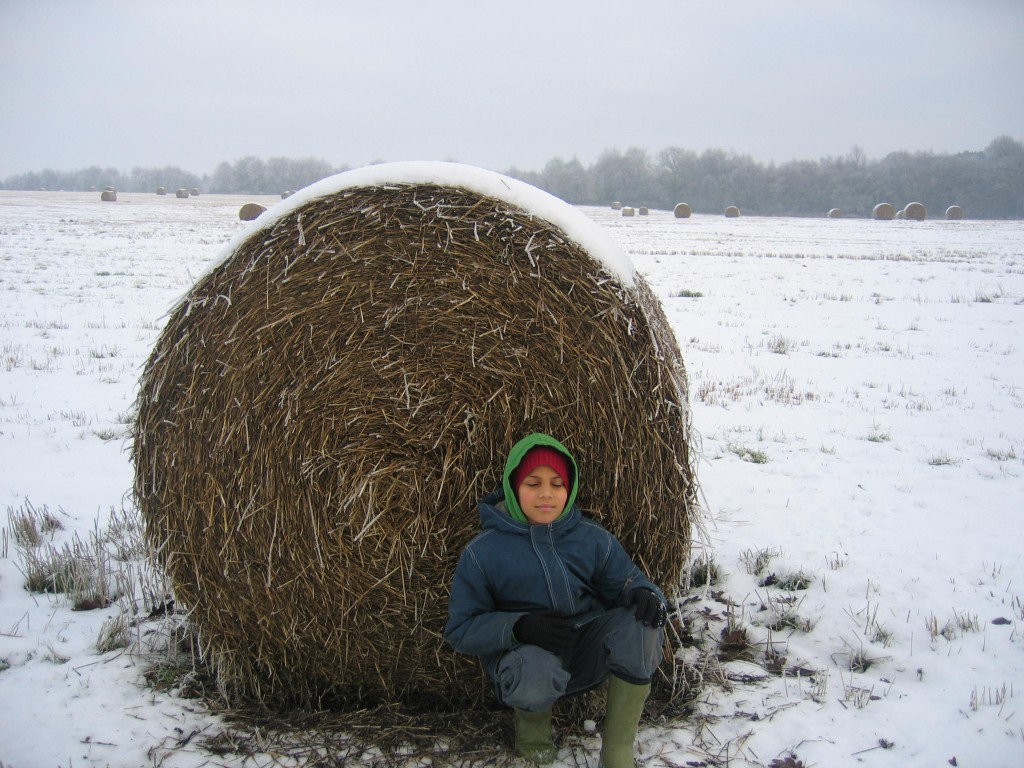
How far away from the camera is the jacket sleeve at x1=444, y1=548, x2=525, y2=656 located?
2.49 metres

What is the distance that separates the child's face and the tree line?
221 ft

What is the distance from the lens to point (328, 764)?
8.30ft

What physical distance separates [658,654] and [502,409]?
1.02 m

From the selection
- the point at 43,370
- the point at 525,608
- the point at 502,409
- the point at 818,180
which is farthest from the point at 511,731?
the point at 818,180

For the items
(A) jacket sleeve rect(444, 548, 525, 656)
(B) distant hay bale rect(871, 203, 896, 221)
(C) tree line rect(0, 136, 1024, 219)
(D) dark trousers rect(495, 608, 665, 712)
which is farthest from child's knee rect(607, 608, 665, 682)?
(C) tree line rect(0, 136, 1024, 219)

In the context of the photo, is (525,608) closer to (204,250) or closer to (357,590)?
(357,590)

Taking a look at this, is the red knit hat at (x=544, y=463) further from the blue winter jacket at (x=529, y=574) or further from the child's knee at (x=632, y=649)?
the child's knee at (x=632, y=649)

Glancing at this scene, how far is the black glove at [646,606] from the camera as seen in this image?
248 cm

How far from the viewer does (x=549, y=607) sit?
264cm

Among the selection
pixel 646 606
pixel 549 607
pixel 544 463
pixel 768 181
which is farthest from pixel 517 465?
pixel 768 181

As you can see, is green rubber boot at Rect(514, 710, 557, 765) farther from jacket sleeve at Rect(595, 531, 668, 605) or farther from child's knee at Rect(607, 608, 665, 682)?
jacket sleeve at Rect(595, 531, 668, 605)

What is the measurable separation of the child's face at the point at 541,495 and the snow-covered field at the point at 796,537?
858 millimetres

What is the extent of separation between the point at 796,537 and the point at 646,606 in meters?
1.90

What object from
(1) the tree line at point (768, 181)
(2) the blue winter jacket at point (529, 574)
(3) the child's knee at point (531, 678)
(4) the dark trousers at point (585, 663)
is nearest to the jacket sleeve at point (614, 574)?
(2) the blue winter jacket at point (529, 574)
